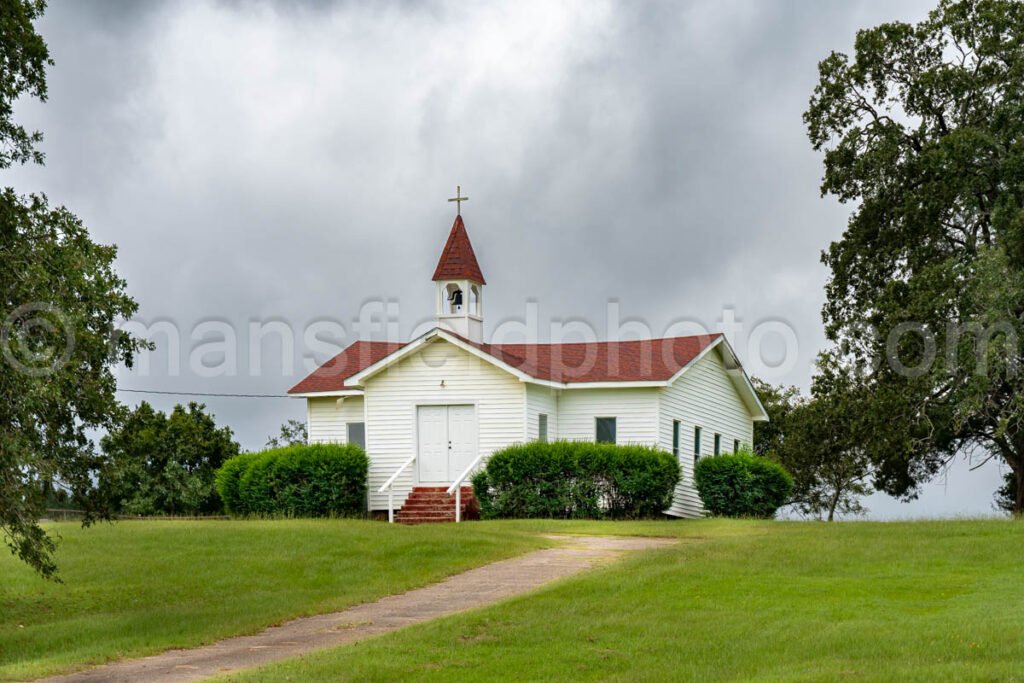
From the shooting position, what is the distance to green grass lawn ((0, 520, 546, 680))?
66.0 feet

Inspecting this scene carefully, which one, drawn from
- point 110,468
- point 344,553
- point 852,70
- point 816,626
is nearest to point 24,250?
point 110,468

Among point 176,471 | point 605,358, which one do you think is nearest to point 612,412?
point 605,358

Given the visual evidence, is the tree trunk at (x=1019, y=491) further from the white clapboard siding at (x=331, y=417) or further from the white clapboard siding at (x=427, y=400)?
the white clapboard siding at (x=331, y=417)

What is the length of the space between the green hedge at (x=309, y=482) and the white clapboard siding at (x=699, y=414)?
29.6 feet

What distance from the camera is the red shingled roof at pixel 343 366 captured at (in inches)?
1629

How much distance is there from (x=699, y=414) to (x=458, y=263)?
29.9 ft

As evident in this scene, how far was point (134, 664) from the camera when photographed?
1794 centimetres

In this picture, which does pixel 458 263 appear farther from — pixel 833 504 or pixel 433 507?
pixel 833 504

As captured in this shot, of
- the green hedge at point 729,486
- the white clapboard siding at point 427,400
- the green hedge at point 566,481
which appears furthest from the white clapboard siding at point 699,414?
the white clapboard siding at point 427,400

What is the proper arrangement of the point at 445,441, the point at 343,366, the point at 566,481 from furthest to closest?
the point at 343,366 < the point at 445,441 < the point at 566,481

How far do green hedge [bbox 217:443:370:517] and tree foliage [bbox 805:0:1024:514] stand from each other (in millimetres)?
15409

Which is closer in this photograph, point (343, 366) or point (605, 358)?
point (605, 358)

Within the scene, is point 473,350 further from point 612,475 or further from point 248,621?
point 248,621

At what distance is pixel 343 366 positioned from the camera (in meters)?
43.8
